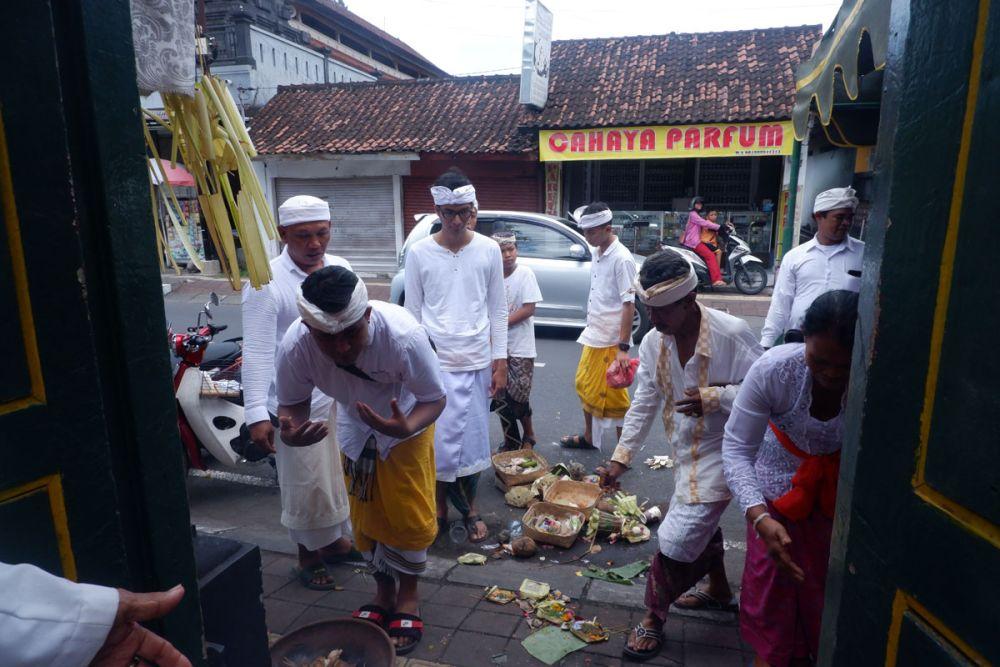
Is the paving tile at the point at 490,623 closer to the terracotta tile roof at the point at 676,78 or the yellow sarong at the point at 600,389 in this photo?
the yellow sarong at the point at 600,389

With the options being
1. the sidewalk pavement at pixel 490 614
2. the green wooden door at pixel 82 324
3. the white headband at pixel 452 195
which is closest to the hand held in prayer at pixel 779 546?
the sidewalk pavement at pixel 490 614

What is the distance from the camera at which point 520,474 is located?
14.8ft

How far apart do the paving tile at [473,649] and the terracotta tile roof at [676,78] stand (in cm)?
1217

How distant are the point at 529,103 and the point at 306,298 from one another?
1289 centimetres

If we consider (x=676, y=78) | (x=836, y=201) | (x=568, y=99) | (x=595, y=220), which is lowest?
(x=595, y=220)

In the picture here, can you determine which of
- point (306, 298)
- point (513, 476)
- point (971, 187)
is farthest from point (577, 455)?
point (971, 187)

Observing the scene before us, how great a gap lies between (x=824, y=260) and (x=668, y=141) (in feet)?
32.1

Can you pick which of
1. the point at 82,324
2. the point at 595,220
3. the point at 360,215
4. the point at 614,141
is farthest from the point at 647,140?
the point at 82,324

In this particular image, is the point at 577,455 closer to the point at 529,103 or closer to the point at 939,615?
the point at 939,615

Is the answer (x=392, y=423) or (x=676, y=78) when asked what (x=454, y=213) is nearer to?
(x=392, y=423)

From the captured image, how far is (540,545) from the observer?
12.5 feet

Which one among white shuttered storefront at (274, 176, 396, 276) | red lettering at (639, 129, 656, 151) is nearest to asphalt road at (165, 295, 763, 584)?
red lettering at (639, 129, 656, 151)

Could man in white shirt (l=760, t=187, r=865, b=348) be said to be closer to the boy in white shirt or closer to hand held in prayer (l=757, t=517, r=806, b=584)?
the boy in white shirt

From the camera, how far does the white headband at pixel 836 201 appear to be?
4.22 metres
